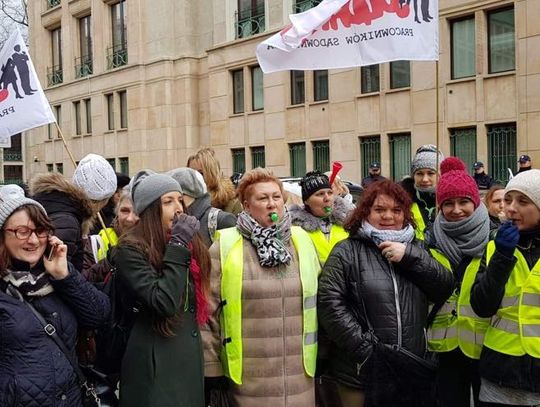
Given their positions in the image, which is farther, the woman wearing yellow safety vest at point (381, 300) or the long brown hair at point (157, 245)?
the woman wearing yellow safety vest at point (381, 300)

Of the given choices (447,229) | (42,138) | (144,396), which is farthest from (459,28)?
(42,138)

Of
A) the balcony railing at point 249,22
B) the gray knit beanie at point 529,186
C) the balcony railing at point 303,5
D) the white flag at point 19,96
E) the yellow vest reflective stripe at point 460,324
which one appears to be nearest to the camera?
the gray knit beanie at point 529,186

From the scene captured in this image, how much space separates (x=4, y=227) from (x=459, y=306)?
8.78 ft

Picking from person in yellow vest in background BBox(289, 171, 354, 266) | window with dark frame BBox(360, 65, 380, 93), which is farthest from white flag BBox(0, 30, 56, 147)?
window with dark frame BBox(360, 65, 380, 93)

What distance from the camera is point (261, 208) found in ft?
12.8

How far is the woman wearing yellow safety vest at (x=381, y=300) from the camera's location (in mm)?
3660

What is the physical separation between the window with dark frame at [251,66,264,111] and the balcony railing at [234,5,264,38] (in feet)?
4.58

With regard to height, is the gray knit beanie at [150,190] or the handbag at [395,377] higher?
the gray knit beanie at [150,190]

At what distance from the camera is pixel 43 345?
319 centimetres

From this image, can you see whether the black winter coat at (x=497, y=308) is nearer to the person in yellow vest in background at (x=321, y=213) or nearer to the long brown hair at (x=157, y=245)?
the person in yellow vest in background at (x=321, y=213)

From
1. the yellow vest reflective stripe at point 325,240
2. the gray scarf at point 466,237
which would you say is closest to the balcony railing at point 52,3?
the yellow vest reflective stripe at point 325,240

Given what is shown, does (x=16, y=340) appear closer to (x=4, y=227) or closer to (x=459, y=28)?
(x=4, y=227)

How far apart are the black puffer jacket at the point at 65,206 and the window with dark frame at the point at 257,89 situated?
19754 mm

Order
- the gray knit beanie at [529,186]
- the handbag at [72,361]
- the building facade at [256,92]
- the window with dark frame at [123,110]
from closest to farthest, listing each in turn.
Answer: the handbag at [72,361], the gray knit beanie at [529,186], the building facade at [256,92], the window with dark frame at [123,110]
